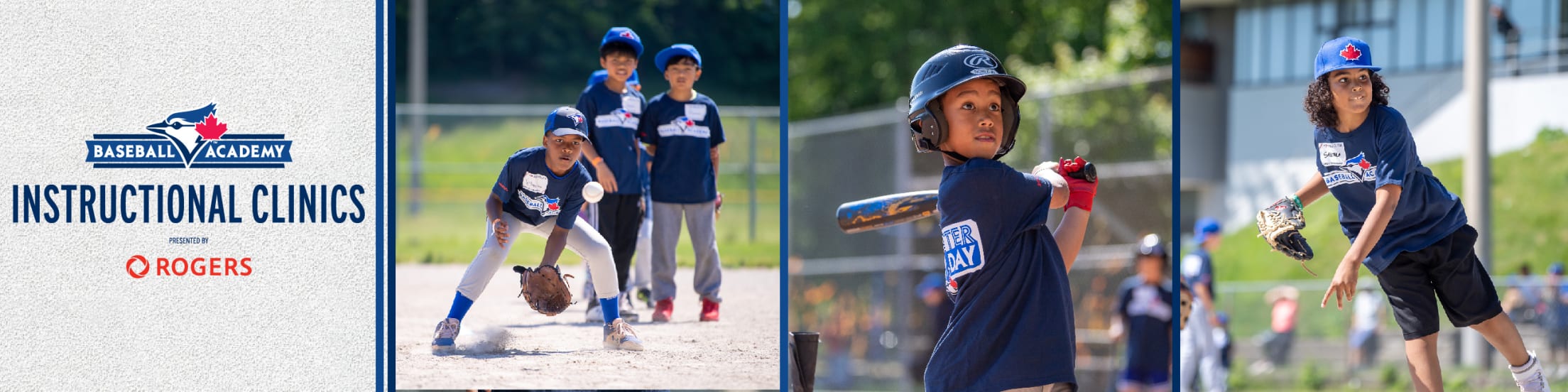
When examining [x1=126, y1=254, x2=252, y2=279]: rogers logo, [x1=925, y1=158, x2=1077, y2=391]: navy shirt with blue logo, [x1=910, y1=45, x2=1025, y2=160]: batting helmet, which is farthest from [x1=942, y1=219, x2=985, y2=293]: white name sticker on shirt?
[x1=126, y1=254, x2=252, y2=279]: rogers logo

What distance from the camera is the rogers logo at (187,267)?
5754 millimetres

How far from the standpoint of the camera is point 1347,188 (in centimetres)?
537

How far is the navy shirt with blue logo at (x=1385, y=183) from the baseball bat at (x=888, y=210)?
2.92 feet

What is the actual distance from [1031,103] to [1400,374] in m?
4.89

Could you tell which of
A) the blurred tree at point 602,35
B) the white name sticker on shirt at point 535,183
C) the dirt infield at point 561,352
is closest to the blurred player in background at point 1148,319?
the blurred tree at point 602,35

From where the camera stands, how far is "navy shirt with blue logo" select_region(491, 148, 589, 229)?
597cm

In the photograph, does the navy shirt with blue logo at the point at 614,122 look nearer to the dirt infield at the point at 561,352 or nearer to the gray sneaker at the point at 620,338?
the dirt infield at the point at 561,352

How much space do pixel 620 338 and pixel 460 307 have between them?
0.66 meters

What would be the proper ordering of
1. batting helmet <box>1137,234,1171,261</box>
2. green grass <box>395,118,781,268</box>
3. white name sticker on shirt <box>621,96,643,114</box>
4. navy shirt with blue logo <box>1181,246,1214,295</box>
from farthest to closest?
batting helmet <box>1137,234,1171,261</box> < navy shirt with blue logo <box>1181,246,1214,295</box> < green grass <box>395,118,781,268</box> < white name sticker on shirt <box>621,96,643,114</box>

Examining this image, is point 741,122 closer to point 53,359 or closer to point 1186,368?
point 53,359

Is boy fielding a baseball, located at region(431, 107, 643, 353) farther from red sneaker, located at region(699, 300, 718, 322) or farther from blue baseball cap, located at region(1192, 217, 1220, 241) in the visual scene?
blue baseball cap, located at region(1192, 217, 1220, 241)

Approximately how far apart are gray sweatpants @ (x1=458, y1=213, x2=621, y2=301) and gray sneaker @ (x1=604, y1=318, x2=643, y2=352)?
0.13m

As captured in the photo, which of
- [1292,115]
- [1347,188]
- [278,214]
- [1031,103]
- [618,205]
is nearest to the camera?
[1347,188]

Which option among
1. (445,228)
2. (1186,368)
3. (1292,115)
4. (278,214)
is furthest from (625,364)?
(1292,115)
